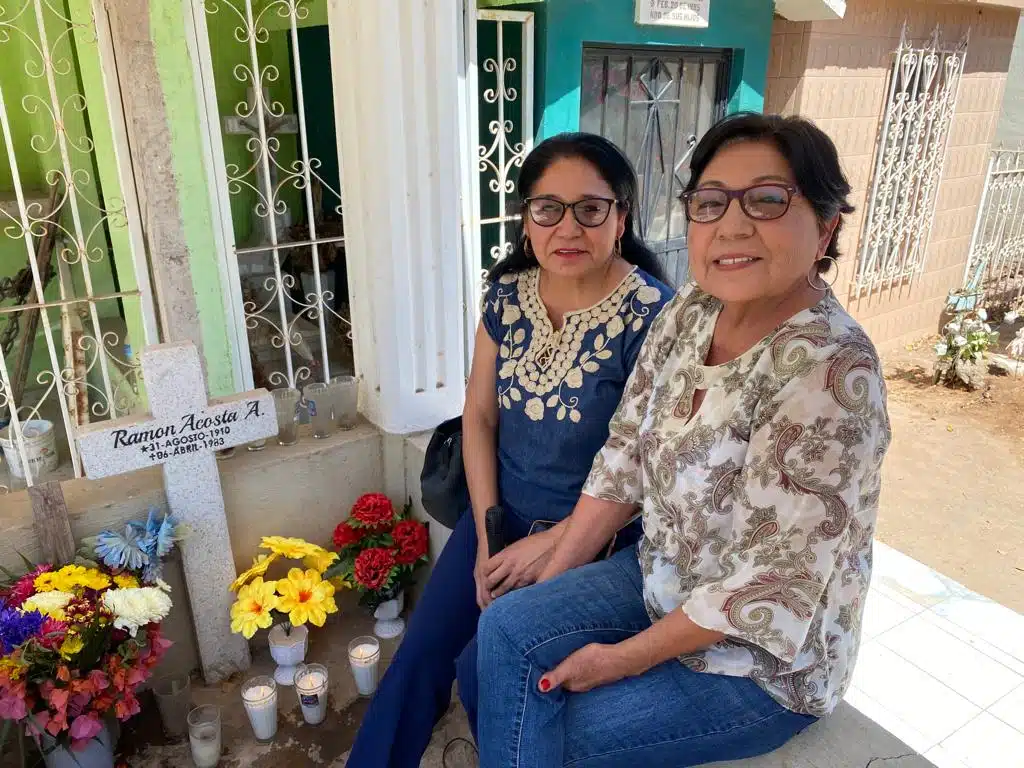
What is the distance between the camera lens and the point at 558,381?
1.79 metres

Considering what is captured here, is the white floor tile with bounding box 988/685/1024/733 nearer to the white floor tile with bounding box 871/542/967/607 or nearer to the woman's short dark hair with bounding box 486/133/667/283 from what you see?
the white floor tile with bounding box 871/542/967/607

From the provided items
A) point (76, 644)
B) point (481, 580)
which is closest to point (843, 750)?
point (481, 580)

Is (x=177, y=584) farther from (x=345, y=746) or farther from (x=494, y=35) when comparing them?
(x=494, y=35)

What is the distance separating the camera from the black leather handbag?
2143 mm

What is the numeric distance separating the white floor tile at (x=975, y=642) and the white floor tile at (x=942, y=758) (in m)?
0.54

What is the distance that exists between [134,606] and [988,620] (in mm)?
2841

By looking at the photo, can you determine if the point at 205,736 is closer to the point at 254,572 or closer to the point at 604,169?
the point at 254,572

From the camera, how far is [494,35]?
122 inches

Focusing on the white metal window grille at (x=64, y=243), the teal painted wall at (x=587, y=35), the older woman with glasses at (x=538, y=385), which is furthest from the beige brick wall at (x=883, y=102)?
the white metal window grille at (x=64, y=243)

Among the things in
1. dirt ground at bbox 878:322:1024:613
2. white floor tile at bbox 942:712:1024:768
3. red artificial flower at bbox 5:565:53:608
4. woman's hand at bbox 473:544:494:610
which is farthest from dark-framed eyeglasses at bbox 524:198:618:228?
dirt ground at bbox 878:322:1024:613

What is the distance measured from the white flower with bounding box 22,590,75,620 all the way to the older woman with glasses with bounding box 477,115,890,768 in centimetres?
112

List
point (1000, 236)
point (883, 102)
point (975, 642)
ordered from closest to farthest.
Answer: point (975, 642) → point (883, 102) → point (1000, 236)

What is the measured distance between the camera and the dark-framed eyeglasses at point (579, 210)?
1.71 meters

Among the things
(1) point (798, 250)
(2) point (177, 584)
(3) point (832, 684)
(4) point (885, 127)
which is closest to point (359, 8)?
(1) point (798, 250)
